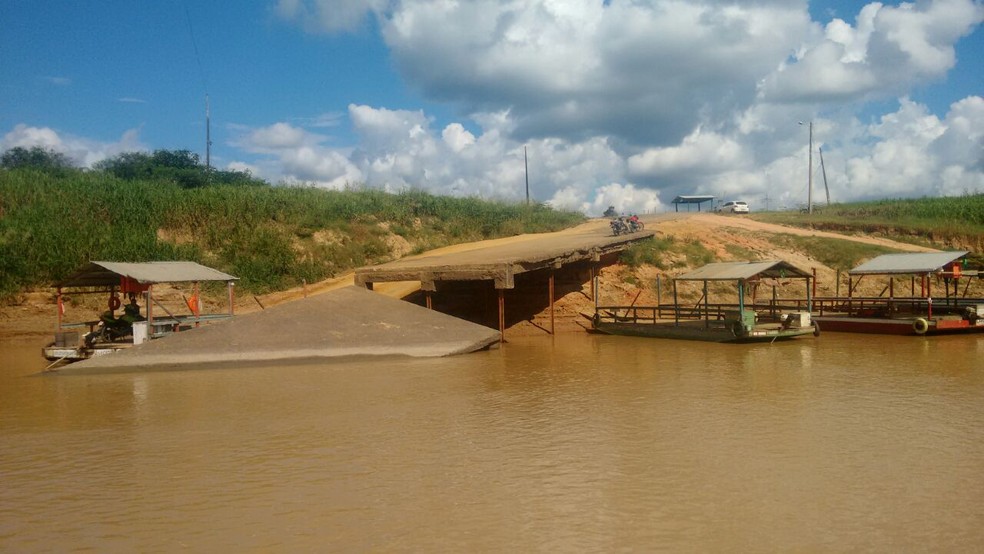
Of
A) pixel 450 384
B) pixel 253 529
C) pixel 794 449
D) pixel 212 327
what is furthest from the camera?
pixel 212 327

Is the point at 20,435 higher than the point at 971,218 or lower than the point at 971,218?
lower

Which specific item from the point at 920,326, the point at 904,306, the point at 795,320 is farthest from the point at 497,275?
the point at 904,306

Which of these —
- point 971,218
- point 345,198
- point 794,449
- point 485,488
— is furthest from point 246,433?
point 971,218

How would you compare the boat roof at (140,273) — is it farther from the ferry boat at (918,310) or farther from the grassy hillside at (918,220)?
the grassy hillside at (918,220)

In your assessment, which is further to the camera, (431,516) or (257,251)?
(257,251)

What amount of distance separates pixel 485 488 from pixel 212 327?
33.3ft

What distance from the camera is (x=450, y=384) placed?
41.5ft

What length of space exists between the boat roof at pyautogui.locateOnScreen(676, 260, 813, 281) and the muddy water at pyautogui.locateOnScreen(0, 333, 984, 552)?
475cm

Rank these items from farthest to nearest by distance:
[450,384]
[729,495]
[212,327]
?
[212,327] → [450,384] → [729,495]

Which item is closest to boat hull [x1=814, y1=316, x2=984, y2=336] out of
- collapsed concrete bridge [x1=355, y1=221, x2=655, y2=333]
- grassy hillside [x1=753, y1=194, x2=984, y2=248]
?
collapsed concrete bridge [x1=355, y1=221, x2=655, y2=333]

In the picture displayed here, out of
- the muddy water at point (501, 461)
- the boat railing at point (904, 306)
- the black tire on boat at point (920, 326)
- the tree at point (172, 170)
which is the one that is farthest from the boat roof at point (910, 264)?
the tree at point (172, 170)

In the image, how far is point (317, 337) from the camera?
51.6ft

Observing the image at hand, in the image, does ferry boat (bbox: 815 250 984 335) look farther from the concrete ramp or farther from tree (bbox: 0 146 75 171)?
tree (bbox: 0 146 75 171)

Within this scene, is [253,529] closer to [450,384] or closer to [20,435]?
[20,435]
